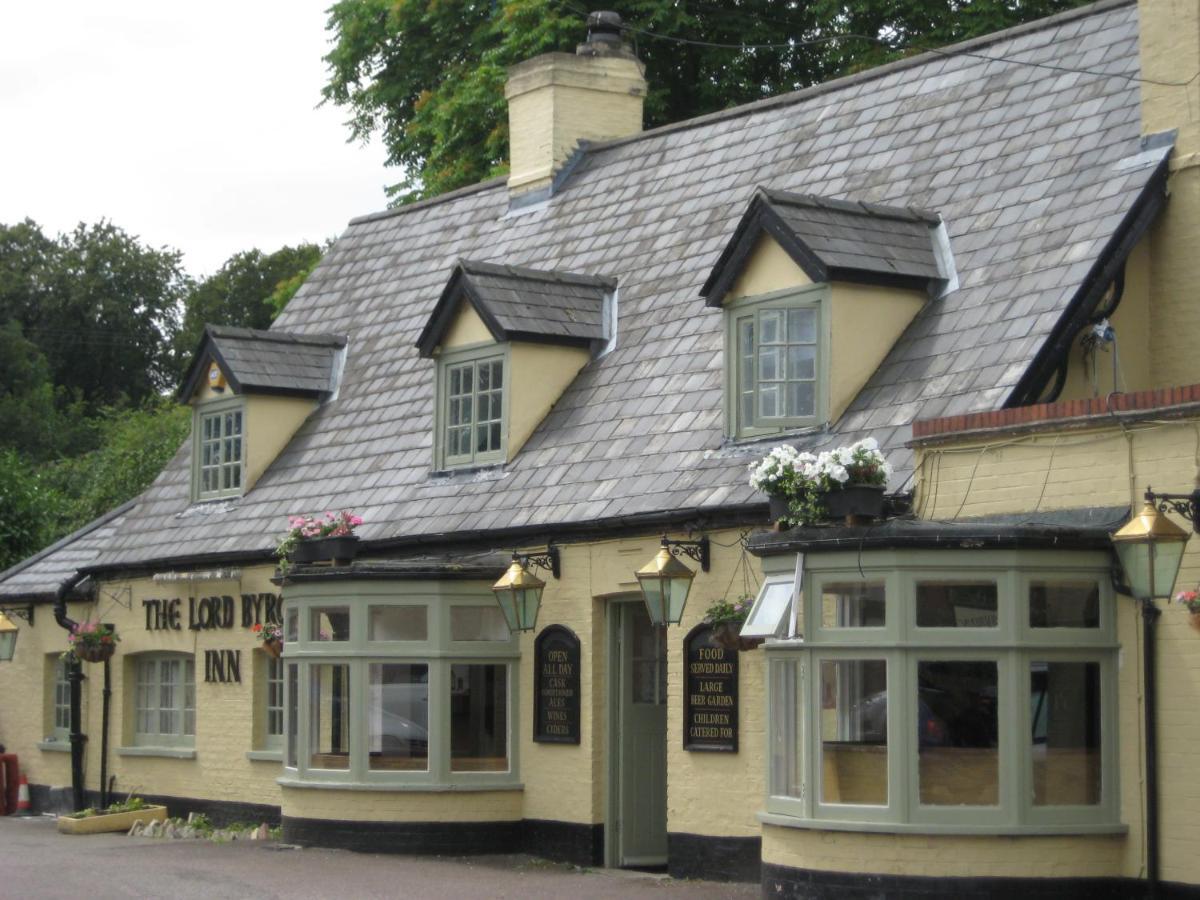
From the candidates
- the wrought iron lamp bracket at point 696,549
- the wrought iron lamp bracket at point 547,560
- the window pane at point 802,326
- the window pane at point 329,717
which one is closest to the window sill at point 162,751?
the window pane at point 329,717

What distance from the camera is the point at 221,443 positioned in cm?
2372

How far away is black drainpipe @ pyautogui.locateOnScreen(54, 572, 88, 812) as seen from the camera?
80.9 feet

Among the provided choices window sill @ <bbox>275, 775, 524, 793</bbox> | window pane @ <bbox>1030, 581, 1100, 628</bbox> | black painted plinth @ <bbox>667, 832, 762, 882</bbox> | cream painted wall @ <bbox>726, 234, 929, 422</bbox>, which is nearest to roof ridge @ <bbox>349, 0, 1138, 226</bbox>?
cream painted wall @ <bbox>726, 234, 929, 422</bbox>

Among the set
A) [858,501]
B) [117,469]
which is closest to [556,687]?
[858,501]

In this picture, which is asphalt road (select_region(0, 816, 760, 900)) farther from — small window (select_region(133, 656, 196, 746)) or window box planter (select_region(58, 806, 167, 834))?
small window (select_region(133, 656, 196, 746))

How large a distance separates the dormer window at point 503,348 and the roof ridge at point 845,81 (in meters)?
2.66

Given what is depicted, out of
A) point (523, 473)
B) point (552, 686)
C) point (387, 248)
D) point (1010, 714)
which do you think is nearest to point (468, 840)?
point (552, 686)

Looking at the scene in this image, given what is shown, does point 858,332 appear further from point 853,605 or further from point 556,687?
point 556,687

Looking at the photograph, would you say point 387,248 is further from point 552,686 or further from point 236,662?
point 552,686

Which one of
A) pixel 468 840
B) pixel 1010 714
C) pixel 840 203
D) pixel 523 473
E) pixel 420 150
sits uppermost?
pixel 420 150

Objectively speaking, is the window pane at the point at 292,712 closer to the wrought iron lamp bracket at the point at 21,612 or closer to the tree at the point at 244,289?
the wrought iron lamp bracket at the point at 21,612

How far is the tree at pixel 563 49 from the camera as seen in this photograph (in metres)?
28.3

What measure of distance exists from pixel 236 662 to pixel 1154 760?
38.2 ft

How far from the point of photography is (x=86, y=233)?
62.0m
